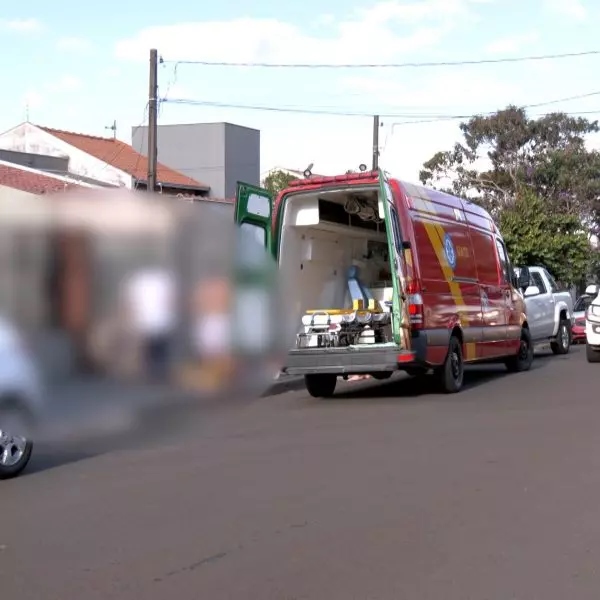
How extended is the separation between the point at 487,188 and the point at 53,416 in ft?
135

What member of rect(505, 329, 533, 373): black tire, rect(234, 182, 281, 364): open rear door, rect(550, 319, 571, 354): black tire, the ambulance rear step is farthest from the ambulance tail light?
rect(234, 182, 281, 364): open rear door

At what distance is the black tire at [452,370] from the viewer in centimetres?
1336

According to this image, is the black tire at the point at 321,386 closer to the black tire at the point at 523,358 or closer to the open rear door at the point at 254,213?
the black tire at the point at 523,358

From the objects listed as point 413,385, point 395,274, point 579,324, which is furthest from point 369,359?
point 579,324

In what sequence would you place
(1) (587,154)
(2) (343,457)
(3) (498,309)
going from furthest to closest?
(1) (587,154) < (3) (498,309) < (2) (343,457)

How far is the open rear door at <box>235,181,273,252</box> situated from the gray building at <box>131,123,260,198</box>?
65 mm

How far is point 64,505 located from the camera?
6660mm

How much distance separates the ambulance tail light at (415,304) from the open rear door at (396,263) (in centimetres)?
8

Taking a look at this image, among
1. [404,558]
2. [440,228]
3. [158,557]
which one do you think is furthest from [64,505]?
[440,228]

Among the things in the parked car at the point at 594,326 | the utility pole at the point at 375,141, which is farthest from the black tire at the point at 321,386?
the utility pole at the point at 375,141

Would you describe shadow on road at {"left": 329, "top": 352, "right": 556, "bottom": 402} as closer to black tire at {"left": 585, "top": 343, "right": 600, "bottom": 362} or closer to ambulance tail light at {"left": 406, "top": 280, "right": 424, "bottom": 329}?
black tire at {"left": 585, "top": 343, "right": 600, "bottom": 362}

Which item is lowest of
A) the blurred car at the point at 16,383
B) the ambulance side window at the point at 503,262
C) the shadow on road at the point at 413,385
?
the shadow on road at the point at 413,385

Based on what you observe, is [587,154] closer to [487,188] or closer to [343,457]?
[487,188]

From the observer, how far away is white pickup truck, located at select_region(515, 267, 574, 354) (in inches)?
779
